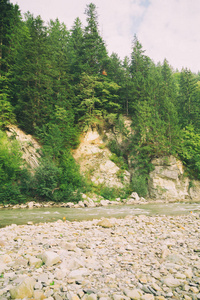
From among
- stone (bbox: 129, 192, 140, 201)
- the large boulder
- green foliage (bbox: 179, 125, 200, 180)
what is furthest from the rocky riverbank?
green foliage (bbox: 179, 125, 200, 180)

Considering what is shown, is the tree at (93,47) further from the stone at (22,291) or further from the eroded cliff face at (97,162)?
the stone at (22,291)

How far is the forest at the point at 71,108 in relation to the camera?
63.7ft

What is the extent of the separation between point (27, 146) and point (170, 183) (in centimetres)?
2055

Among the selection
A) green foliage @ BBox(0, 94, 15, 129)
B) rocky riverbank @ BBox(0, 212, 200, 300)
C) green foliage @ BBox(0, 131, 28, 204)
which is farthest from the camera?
green foliage @ BBox(0, 94, 15, 129)

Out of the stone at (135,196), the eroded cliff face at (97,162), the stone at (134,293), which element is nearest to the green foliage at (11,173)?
the eroded cliff face at (97,162)

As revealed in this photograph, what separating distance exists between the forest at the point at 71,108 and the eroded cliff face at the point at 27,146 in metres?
0.83

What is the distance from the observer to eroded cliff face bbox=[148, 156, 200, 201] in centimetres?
2433

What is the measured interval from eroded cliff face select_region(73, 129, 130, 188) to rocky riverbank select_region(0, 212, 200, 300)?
17498mm

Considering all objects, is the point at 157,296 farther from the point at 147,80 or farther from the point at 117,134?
the point at 147,80

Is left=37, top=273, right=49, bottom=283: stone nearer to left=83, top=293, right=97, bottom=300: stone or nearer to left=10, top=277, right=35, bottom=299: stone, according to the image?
left=10, top=277, right=35, bottom=299: stone

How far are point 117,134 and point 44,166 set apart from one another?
14457 mm

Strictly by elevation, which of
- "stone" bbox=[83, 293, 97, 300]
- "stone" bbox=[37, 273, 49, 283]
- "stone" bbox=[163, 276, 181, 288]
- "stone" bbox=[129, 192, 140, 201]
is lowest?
"stone" bbox=[129, 192, 140, 201]

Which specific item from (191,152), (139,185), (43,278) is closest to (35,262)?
(43,278)

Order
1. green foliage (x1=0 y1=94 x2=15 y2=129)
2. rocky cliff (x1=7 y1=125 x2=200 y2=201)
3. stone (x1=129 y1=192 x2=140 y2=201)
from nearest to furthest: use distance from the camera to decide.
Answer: green foliage (x1=0 y1=94 x2=15 y2=129) → stone (x1=129 y1=192 x2=140 y2=201) → rocky cliff (x1=7 y1=125 x2=200 y2=201)
